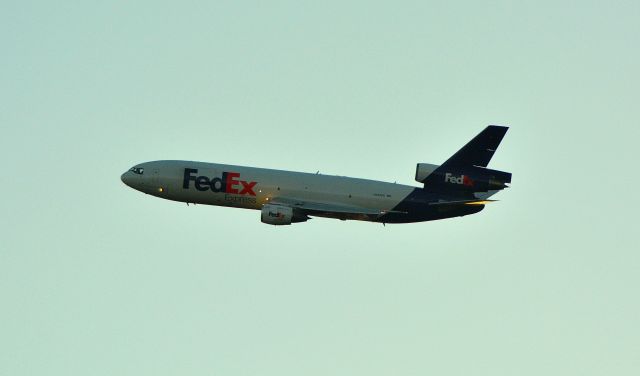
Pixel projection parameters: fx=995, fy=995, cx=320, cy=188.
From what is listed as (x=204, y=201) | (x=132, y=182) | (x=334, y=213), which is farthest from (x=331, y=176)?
(x=132, y=182)

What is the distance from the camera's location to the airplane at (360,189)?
4190 inches

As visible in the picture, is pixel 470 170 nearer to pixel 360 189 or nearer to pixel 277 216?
pixel 360 189

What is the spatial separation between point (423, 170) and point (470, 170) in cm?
508

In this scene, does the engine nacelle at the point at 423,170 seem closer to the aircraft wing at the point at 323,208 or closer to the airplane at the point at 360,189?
the airplane at the point at 360,189

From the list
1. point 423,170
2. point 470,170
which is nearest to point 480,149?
point 470,170

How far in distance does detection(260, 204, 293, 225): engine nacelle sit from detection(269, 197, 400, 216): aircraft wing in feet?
4.18

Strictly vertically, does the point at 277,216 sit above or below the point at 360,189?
below

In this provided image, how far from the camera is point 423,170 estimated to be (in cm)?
10881

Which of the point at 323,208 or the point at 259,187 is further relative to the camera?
the point at 259,187

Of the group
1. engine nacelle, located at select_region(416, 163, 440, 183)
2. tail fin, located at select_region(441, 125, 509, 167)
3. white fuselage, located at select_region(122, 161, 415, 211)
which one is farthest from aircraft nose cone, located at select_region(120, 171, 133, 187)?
tail fin, located at select_region(441, 125, 509, 167)

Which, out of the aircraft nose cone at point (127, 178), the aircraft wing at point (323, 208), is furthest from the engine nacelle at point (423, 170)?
the aircraft nose cone at point (127, 178)

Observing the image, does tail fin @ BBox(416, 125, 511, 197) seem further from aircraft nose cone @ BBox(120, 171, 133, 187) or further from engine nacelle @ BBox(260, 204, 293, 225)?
aircraft nose cone @ BBox(120, 171, 133, 187)

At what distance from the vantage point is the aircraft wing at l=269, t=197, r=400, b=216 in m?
105

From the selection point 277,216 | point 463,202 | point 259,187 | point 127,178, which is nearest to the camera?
point 277,216
